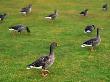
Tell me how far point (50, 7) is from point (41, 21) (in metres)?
12.8

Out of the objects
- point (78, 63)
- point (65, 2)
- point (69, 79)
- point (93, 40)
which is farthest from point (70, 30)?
point (65, 2)

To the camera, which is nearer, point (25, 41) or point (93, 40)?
point (93, 40)

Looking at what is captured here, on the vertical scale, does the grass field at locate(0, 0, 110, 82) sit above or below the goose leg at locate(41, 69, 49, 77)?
below

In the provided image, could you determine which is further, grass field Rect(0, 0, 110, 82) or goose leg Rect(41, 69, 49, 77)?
grass field Rect(0, 0, 110, 82)

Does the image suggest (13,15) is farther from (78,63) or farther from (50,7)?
(78,63)

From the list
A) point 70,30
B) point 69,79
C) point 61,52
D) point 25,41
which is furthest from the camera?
point 70,30

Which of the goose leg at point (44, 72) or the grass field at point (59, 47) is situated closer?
the goose leg at point (44, 72)

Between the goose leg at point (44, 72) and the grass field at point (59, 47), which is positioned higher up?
the goose leg at point (44, 72)

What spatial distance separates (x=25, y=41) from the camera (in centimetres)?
3522

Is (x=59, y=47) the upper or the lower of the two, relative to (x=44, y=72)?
lower

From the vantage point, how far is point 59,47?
109 ft

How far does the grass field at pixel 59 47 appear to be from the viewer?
2431cm

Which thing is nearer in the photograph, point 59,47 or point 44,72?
point 44,72

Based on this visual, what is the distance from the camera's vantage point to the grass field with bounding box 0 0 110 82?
79.8 feet
